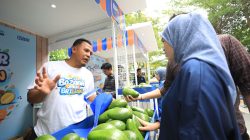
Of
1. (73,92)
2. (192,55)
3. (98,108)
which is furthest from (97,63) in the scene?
(192,55)

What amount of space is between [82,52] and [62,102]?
2.14 feet

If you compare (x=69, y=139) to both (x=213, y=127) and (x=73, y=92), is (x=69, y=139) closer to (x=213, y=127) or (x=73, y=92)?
(x=213, y=127)

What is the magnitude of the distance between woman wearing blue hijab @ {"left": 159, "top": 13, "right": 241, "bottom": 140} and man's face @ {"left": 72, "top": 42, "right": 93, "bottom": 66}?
158 cm

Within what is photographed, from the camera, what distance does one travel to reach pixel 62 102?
91.3 inches

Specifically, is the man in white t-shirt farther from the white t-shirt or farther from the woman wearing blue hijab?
the woman wearing blue hijab

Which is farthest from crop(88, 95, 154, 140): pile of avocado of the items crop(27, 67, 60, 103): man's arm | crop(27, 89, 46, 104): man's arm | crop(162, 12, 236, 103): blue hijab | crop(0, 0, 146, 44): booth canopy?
crop(0, 0, 146, 44): booth canopy

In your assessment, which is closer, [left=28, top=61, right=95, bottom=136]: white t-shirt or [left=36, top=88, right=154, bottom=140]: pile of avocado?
[left=36, top=88, right=154, bottom=140]: pile of avocado

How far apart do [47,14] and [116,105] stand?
10.1 ft

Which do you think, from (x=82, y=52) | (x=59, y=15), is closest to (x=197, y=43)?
(x=82, y=52)

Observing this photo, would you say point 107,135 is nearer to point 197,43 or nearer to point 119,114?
point 119,114

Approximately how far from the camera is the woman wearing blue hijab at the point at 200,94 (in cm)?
90

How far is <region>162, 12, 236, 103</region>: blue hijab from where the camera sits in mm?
993

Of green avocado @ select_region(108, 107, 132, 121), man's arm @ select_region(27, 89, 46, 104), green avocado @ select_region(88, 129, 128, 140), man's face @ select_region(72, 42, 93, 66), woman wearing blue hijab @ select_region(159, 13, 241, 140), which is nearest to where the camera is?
woman wearing blue hijab @ select_region(159, 13, 241, 140)

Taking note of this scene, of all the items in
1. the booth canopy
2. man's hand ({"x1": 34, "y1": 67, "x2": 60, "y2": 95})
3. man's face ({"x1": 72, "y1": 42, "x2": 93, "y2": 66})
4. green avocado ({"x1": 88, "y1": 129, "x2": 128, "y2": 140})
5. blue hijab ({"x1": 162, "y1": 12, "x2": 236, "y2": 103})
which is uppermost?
the booth canopy
